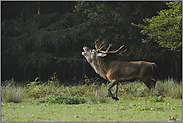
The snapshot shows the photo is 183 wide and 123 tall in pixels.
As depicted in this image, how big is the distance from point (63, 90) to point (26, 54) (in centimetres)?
1084

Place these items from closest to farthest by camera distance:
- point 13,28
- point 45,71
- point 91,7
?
1. point 91,7
2. point 13,28
3. point 45,71

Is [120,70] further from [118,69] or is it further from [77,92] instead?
[77,92]

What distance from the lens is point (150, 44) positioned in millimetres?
19500

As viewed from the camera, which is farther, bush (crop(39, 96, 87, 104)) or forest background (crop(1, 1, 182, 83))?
forest background (crop(1, 1, 182, 83))

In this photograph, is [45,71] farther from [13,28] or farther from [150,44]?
[150,44]

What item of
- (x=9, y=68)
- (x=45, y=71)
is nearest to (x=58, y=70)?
(x=45, y=71)

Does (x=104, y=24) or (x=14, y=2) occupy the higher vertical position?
(x=14, y=2)

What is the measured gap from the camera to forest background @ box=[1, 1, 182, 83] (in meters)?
19.6

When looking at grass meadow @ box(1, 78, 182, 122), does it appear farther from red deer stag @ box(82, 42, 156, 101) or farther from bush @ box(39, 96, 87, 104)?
red deer stag @ box(82, 42, 156, 101)

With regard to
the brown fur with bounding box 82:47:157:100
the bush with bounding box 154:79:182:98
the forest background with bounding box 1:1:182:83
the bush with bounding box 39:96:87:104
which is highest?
the forest background with bounding box 1:1:182:83

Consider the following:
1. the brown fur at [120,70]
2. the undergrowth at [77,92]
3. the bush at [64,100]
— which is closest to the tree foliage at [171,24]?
the undergrowth at [77,92]

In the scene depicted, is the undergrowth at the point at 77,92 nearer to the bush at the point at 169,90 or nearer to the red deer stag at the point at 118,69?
the bush at the point at 169,90

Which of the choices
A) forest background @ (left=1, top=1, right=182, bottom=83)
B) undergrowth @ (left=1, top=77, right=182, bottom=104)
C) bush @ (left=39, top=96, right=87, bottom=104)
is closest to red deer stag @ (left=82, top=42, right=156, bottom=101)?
undergrowth @ (left=1, top=77, right=182, bottom=104)

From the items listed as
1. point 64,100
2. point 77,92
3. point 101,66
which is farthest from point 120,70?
point 77,92
